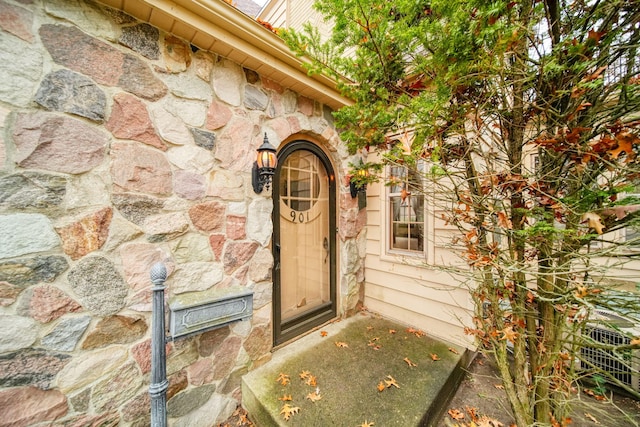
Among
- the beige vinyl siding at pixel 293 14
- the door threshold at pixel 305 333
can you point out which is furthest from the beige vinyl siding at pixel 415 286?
the beige vinyl siding at pixel 293 14

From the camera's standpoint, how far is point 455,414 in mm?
1895

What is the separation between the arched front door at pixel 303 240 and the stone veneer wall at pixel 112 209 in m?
0.36

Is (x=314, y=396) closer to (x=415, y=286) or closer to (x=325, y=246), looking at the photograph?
(x=325, y=246)

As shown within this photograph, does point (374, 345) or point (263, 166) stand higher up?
point (263, 166)

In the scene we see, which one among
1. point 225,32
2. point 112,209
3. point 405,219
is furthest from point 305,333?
point 225,32

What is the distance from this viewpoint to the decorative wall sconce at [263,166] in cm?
198

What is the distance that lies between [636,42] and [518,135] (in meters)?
0.54

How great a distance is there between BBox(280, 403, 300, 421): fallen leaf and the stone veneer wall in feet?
1.76

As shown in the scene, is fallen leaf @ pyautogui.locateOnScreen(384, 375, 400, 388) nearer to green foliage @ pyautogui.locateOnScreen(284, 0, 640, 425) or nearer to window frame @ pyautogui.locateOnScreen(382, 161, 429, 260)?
green foliage @ pyautogui.locateOnScreen(284, 0, 640, 425)

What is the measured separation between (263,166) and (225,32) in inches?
40.8

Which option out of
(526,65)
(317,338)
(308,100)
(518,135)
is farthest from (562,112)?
(317,338)

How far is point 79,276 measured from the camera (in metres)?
1.37

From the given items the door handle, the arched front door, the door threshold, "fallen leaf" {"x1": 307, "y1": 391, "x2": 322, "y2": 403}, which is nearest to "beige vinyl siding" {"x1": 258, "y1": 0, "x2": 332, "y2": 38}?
the arched front door

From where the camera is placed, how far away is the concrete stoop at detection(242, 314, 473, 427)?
1686 mm
